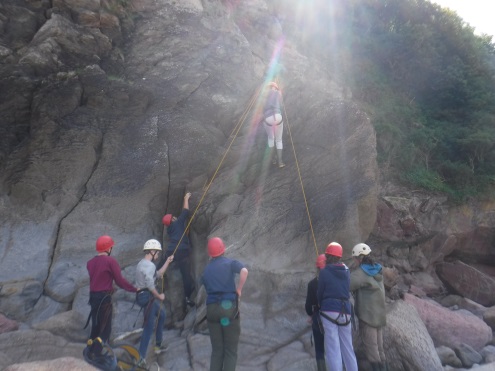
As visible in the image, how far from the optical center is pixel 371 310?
19.7 ft

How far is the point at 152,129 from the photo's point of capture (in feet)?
34.2

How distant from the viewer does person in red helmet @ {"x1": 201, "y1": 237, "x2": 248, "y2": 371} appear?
523 centimetres

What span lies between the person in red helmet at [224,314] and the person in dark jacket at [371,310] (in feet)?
6.63

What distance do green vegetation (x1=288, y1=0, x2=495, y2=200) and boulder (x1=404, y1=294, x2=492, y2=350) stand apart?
20.3 ft

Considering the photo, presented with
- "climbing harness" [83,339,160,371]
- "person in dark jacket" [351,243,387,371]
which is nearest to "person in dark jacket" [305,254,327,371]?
"person in dark jacket" [351,243,387,371]

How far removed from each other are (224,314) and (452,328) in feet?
19.1

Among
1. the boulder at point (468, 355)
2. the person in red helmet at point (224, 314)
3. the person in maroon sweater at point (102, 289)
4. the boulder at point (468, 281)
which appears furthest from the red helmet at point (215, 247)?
the boulder at point (468, 281)

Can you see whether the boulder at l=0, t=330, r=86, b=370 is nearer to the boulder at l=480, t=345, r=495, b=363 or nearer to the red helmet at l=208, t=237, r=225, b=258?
the red helmet at l=208, t=237, r=225, b=258

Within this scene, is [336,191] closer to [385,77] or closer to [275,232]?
[275,232]

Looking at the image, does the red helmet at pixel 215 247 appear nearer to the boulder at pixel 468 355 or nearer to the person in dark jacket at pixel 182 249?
the person in dark jacket at pixel 182 249

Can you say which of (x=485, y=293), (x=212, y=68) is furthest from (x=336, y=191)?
(x=485, y=293)

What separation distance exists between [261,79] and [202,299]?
7.29m

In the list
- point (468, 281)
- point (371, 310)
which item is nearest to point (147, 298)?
point (371, 310)

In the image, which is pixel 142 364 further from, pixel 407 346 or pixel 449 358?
pixel 449 358
